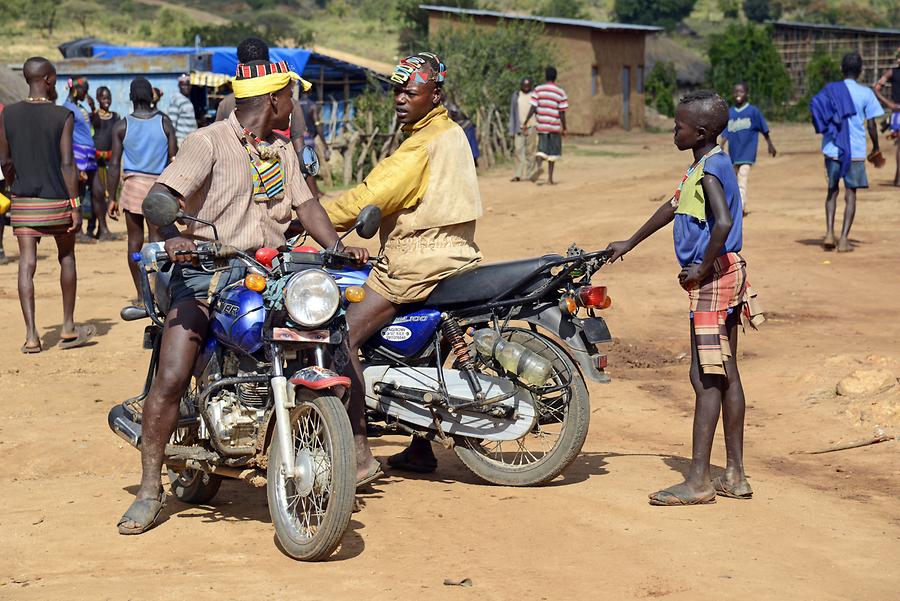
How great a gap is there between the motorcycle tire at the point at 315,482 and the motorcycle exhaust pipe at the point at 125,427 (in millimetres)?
768

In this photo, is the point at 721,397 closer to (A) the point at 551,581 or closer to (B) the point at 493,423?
(B) the point at 493,423

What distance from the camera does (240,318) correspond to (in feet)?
16.4

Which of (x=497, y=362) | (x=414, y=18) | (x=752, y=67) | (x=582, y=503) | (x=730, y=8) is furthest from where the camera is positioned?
(x=730, y=8)

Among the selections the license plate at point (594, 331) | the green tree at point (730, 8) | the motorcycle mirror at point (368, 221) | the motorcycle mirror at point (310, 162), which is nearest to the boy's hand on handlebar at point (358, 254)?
the motorcycle mirror at point (368, 221)

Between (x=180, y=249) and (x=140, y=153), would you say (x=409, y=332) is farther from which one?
(x=140, y=153)

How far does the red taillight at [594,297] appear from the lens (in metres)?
5.67

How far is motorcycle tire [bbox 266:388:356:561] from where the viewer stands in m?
4.55

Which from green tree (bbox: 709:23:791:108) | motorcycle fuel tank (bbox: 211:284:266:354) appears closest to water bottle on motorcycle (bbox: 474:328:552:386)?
motorcycle fuel tank (bbox: 211:284:266:354)

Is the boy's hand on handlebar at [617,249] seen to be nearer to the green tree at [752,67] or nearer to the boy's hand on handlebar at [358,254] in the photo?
the boy's hand on handlebar at [358,254]

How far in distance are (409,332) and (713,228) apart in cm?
150

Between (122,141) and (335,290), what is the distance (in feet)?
23.9

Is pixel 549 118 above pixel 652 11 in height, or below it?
below

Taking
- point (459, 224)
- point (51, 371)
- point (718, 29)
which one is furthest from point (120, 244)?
point (718, 29)

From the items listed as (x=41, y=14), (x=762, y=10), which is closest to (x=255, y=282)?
(x=41, y=14)
